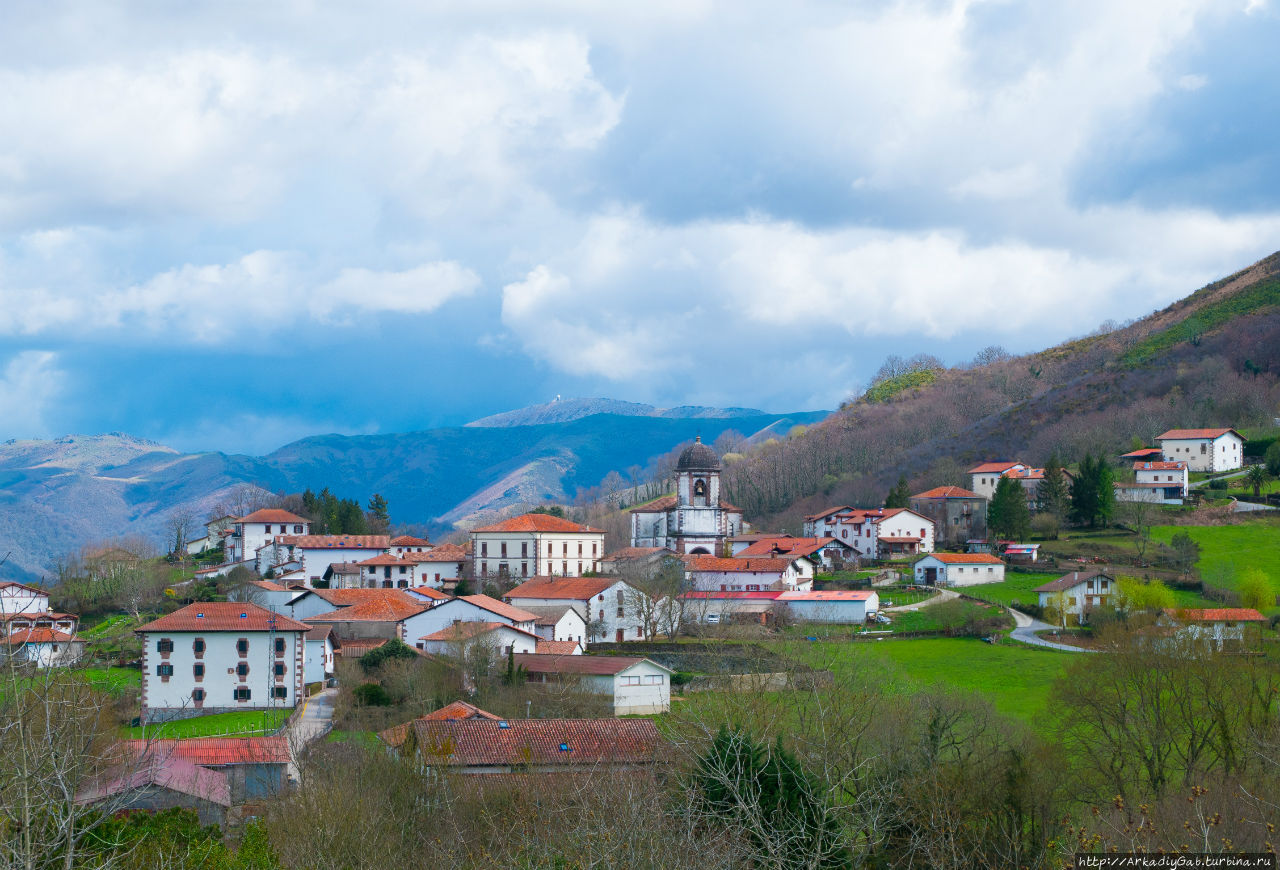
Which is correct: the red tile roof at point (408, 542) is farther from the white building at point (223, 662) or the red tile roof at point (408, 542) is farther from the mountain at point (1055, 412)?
the white building at point (223, 662)

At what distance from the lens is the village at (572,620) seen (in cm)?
3150

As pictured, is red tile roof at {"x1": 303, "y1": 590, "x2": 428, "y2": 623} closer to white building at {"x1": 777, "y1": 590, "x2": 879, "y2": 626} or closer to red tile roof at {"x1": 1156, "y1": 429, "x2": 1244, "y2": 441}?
white building at {"x1": 777, "y1": 590, "x2": 879, "y2": 626}

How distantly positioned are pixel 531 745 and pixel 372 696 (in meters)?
14.0

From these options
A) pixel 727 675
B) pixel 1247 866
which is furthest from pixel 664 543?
pixel 1247 866

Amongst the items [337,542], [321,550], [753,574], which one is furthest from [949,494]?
[321,550]

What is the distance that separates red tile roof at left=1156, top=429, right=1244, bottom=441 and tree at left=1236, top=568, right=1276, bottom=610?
117 feet

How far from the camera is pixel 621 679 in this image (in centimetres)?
4769

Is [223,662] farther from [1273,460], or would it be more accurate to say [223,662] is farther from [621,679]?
[1273,460]

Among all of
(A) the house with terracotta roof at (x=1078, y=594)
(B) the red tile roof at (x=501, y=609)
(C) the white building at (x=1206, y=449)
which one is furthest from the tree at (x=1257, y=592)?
(C) the white building at (x=1206, y=449)

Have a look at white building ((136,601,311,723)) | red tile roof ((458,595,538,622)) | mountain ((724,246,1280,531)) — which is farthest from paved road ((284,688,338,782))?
mountain ((724,246,1280,531))

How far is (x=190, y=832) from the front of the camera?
19938 millimetres

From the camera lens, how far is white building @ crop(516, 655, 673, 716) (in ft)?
154

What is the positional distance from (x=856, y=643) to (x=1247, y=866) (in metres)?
40.5

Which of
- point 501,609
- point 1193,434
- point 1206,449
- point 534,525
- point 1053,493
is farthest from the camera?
point 1193,434
